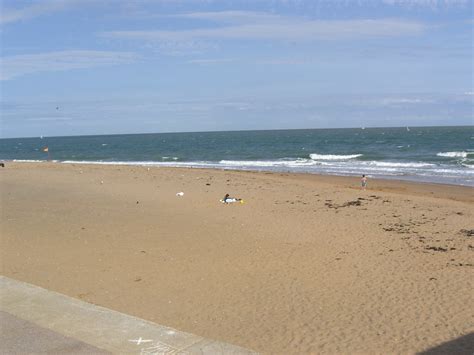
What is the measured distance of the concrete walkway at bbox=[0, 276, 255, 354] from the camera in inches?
179

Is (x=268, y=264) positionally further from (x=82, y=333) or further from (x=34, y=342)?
(x=34, y=342)

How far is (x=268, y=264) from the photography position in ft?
29.0

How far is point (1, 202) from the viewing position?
16.5 meters

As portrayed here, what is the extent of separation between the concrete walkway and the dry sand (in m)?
0.86

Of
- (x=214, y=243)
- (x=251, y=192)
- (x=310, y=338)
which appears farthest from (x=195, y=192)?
(x=310, y=338)

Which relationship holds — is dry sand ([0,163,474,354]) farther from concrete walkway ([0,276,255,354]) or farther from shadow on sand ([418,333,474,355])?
concrete walkway ([0,276,255,354])

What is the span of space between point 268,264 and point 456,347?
3900 mm

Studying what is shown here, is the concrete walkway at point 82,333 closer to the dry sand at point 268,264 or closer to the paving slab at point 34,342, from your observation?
the paving slab at point 34,342

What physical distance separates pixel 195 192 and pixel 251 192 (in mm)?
2201

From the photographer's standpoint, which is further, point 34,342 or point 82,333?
point 82,333

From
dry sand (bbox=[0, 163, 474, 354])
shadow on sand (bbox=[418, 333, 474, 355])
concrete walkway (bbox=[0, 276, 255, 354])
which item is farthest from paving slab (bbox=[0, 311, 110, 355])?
shadow on sand (bbox=[418, 333, 474, 355])

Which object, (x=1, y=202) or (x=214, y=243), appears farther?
(x=1, y=202)

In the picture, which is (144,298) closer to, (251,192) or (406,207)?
(406,207)

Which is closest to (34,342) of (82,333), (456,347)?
(82,333)
